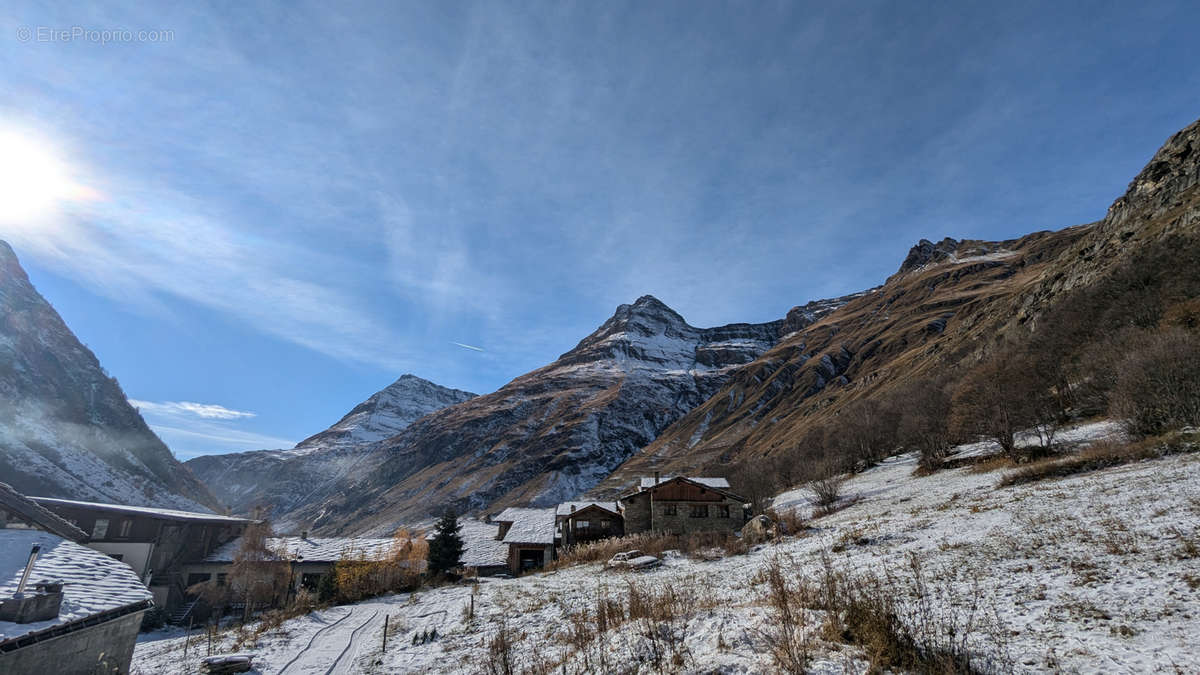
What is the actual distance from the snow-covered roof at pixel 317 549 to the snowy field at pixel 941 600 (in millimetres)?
20968

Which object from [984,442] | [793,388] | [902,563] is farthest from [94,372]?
[793,388]

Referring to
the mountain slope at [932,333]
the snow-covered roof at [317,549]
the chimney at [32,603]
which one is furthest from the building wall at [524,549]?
the mountain slope at [932,333]

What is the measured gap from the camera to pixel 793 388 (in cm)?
16562

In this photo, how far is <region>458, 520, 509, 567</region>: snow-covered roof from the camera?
48438mm

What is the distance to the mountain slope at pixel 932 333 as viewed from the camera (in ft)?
217

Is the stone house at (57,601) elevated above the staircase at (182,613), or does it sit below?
above

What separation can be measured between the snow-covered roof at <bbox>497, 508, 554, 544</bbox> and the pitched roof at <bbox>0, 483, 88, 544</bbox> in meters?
35.2

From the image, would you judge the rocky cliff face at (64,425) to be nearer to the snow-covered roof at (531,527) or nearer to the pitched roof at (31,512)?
the snow-covered roof at (531,527)

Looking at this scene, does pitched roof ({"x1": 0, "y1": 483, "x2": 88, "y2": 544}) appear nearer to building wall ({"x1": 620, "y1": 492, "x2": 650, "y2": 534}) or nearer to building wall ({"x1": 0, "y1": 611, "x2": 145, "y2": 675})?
building wall ({"x1": 0, "y1": 611, "x2": 145, "y2": 675})

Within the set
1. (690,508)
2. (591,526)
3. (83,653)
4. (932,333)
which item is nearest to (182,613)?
(83,653)

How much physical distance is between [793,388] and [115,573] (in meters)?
171

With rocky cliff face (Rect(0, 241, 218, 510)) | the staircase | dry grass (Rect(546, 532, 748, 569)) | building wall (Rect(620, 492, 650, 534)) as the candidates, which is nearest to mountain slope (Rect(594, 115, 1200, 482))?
building wall (Rect(620, 492, 650, 534))

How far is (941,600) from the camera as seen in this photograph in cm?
995

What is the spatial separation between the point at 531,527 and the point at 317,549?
21.5 m
